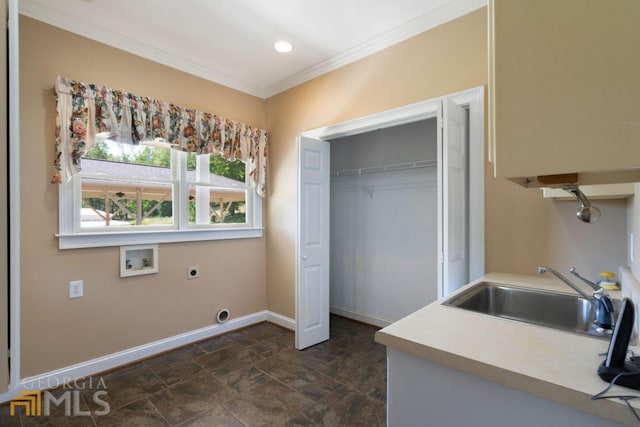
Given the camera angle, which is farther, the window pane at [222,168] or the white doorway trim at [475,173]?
the window pane at [222,168]

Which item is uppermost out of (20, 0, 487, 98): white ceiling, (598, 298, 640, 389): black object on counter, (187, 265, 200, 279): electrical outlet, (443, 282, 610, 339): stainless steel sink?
(20, 0, 487, 98): white ceiling

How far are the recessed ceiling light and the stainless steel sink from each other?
95.8 inches

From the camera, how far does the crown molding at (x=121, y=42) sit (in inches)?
86.1

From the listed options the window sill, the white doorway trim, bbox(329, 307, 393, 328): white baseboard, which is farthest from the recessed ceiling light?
bbox(329, 307, 393, 328): white baseboard

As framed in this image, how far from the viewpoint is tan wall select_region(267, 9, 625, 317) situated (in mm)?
1878

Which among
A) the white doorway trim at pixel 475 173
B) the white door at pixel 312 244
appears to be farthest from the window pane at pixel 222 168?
the white doorway trim at pixel 475 173

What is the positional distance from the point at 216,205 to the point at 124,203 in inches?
34.2

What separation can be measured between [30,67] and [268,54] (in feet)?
5.82

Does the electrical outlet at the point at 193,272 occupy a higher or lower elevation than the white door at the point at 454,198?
lower

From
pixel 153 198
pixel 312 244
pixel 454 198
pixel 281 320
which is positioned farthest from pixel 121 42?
pixel 281 320

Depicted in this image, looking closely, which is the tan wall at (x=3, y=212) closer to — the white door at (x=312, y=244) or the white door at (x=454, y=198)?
the white door at (x=454, y=198)

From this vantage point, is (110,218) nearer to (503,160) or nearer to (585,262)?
(503,160)

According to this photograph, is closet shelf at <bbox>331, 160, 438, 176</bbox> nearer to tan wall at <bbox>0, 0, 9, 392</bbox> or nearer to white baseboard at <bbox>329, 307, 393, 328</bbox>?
white baseboard at <bbox>329, 307, 393, 328</bbox>

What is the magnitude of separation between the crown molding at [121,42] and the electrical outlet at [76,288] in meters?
1.92
